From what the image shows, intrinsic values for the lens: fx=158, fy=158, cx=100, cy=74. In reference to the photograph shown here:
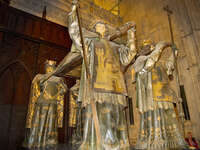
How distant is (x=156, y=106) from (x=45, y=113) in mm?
2567

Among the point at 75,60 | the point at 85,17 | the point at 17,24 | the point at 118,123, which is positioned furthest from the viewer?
the point at 85,17

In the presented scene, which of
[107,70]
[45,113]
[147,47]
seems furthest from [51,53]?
[107,70]

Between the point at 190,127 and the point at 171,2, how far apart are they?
4.77 metres

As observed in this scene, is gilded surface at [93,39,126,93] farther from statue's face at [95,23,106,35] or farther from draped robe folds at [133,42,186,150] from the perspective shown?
draped robe folds at [133,42,186,150]

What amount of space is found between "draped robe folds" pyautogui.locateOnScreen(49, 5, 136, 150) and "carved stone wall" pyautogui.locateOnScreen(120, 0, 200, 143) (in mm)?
3536

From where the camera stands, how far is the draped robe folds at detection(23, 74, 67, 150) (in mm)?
3621

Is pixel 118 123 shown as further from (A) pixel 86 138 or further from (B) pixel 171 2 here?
(B) pixel 171 2

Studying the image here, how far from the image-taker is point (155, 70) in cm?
349

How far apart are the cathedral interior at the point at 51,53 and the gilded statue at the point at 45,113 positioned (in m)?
0.34

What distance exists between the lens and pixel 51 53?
19.5 ft

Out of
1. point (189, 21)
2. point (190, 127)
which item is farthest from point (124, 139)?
point (189, 21)

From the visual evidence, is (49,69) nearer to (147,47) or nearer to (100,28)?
(100,28)

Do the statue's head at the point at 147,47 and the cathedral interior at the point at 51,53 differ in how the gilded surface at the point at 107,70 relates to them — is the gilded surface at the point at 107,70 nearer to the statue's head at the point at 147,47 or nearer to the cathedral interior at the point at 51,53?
the statue's head at the point at 147,47

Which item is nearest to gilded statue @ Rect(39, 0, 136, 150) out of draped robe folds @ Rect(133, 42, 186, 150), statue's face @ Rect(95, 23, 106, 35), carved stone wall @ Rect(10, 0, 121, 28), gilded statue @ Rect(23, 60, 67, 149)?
statue's face @ Rect(95, 23, 106, 35)
